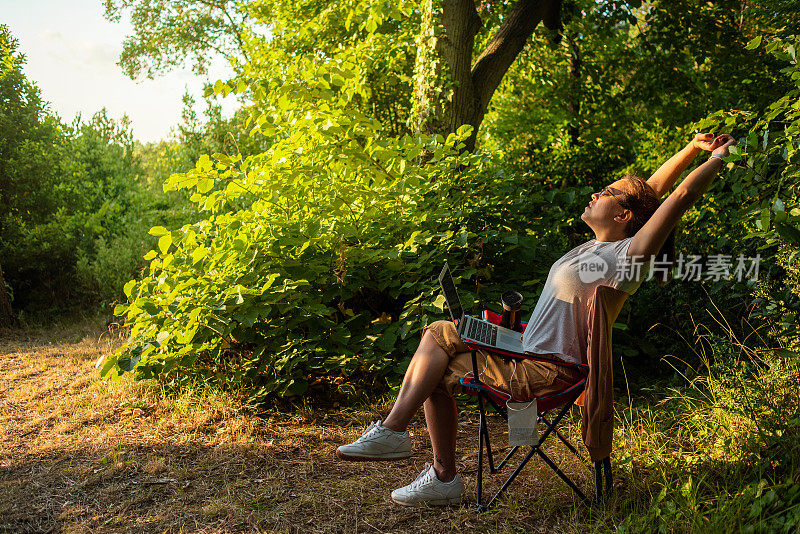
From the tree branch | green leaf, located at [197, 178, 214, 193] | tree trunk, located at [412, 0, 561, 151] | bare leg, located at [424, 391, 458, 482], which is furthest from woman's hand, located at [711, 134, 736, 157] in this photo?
the tree branch

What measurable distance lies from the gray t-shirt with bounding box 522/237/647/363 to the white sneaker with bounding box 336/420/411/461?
0.61 meters

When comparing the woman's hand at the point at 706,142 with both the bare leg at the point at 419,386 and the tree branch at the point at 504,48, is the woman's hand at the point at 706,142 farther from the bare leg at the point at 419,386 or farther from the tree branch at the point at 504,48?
the tree branch at the point at 504,48

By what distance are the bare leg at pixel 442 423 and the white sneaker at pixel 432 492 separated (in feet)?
0.27

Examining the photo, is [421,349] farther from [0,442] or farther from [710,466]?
[0,442]

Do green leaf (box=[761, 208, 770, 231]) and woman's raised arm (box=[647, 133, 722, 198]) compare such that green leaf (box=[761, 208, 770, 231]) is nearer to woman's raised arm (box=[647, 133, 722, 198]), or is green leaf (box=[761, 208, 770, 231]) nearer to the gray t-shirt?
woman's raised arm (box=[647, 133, 722, 198])

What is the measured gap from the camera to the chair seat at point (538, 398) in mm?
2279

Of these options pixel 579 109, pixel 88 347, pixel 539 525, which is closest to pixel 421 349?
pixel 539 525

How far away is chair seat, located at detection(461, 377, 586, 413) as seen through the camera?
2.28m

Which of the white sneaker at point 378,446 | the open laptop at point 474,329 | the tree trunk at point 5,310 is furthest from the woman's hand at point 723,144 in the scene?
the tree trunk at point 5,310

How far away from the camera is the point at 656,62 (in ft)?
24.2

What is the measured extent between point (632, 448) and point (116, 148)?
9803mm

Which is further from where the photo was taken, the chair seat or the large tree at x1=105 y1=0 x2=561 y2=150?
the large tree at x1=105 y1=0 x2=561 y2=150

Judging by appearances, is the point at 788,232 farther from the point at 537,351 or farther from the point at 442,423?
the point at 442,423

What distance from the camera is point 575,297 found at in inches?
92.4
